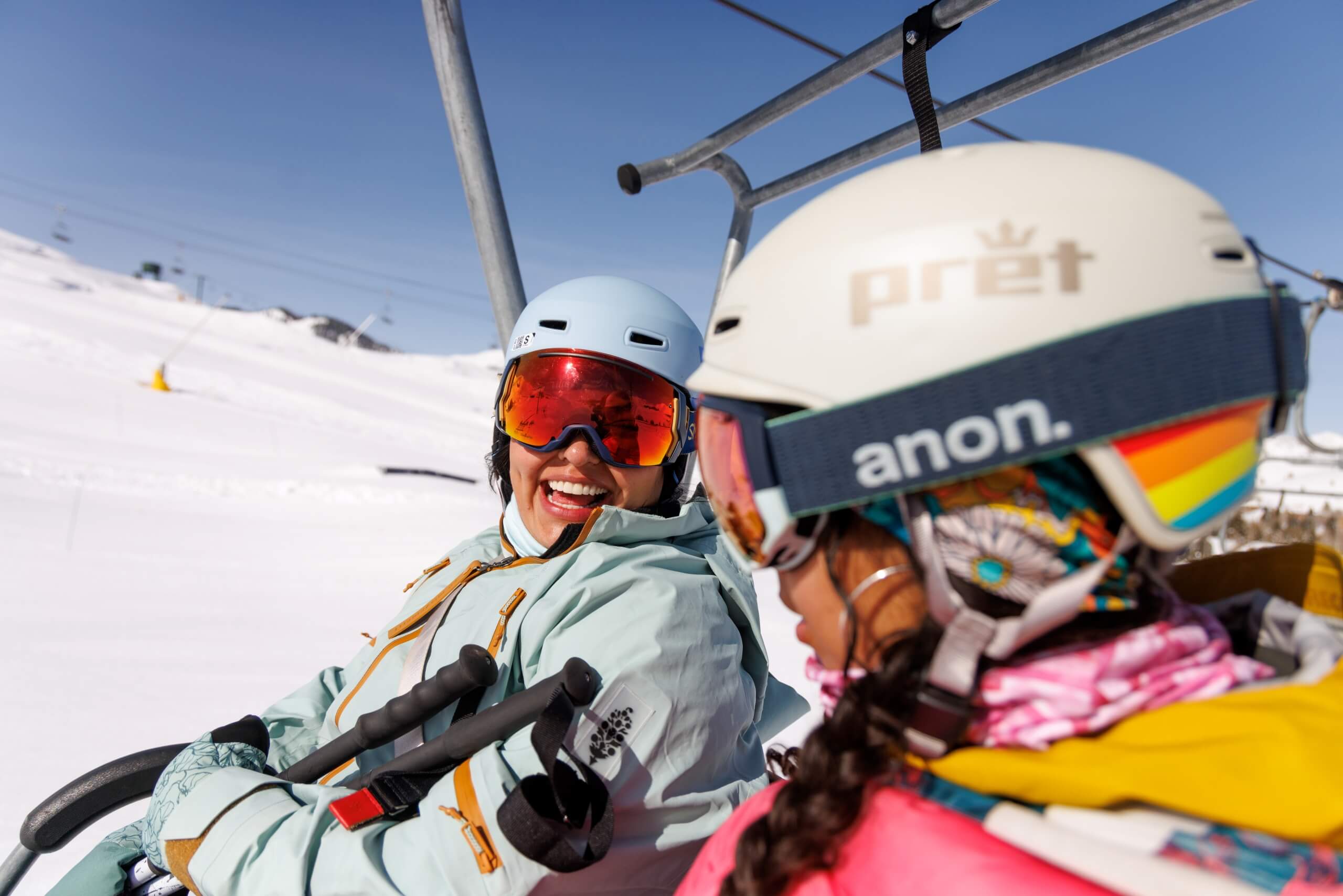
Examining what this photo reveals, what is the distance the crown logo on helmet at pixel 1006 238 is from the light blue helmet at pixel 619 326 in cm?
139

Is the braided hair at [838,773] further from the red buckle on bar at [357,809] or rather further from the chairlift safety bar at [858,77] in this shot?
the chairlift safety bar at [858,77]

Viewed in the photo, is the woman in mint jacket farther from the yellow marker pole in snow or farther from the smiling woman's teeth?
the yellow marker pole in snow

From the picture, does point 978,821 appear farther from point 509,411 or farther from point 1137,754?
point 509,411

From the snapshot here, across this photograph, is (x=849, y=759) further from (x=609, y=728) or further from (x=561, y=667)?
(x=561, y=667)

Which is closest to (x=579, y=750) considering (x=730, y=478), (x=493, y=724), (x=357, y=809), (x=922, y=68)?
(x=493, y=724)

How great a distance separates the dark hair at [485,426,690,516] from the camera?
231 centimetres

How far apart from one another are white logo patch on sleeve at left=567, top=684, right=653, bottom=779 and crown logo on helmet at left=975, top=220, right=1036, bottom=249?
984 millimetres

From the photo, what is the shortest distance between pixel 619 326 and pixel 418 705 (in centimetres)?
108

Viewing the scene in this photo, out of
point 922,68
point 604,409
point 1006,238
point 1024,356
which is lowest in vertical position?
point 1024,356

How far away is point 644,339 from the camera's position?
2.24 m

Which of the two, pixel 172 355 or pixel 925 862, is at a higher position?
pixel 172 355

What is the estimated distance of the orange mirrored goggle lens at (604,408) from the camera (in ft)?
7.19

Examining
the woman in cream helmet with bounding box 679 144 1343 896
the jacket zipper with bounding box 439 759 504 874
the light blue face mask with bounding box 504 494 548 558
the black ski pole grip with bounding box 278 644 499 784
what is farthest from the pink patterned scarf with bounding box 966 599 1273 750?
the light blue face mask with bounding box 504 494 548 558

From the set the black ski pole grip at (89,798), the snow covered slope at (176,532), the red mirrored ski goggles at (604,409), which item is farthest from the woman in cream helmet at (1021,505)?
the snow covered slope at (176,532)
